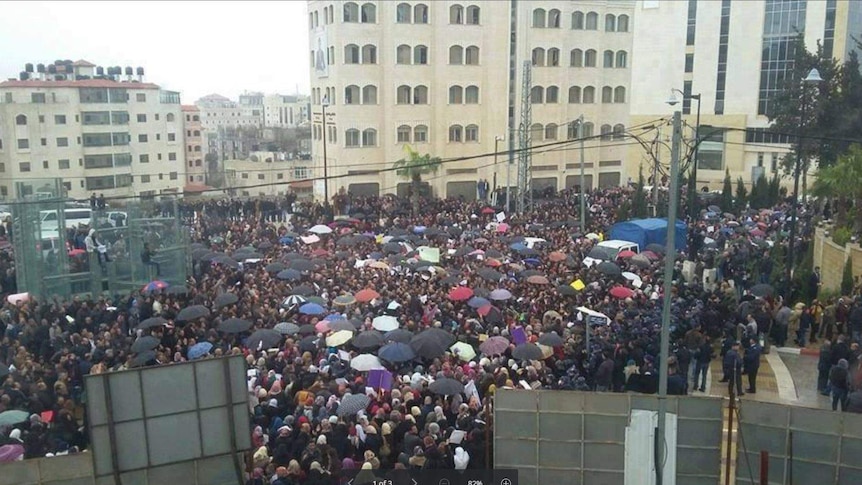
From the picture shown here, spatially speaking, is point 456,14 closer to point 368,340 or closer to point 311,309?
point 311,309

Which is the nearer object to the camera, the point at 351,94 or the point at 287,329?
the point at 287,329

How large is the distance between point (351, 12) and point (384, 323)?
33259mm

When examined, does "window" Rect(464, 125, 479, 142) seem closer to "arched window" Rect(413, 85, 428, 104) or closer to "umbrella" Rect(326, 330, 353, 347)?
"arched window" Rect(413, 85, 428, 104)

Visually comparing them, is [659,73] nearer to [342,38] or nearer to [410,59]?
[410,59]

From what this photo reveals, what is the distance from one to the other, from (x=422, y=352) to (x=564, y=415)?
13.4ft

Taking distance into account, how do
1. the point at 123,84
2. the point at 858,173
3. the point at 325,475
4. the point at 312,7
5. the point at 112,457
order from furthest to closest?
1. the point at 123,84
2. the point at 312,7
3. the point at 858,173
4. the point at 325,475
5. the point at 112,457

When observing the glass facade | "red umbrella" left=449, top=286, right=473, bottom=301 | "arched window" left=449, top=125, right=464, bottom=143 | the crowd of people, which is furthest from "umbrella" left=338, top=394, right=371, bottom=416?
the glass facade

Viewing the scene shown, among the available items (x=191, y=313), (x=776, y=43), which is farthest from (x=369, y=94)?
(x=191, y=313)

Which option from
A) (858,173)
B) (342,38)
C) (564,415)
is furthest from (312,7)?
(564,415)

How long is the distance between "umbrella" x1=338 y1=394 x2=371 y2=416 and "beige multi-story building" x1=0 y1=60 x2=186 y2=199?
1928 inches

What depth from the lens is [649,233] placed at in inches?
1022

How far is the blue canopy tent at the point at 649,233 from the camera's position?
26.0 meters

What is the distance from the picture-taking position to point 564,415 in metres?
10.6

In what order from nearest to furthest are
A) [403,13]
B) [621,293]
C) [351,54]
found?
[621,293] → [351,54] → [403,13]
